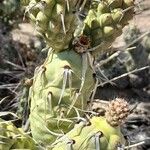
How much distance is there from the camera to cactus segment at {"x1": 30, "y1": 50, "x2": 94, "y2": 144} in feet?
7.80

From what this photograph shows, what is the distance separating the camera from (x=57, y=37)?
2.37 m

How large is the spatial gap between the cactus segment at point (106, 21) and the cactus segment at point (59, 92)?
122 mm

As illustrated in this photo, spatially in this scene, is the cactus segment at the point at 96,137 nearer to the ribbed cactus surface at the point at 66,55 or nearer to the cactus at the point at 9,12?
the ribbed cactus surface at the point at 66,55

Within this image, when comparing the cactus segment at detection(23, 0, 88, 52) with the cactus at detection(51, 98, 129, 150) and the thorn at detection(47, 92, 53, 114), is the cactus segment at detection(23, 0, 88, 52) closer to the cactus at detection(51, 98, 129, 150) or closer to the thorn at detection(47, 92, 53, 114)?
the thorn at detection(47, 92, 53, 114)

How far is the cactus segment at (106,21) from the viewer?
239 centimetres

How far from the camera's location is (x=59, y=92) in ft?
7.89

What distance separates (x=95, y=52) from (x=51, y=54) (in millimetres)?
190

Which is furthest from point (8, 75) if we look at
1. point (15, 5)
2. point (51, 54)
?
point (51, 54)

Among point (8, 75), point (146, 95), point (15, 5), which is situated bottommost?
point (146, 95)

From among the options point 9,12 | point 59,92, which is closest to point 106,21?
point 59,92

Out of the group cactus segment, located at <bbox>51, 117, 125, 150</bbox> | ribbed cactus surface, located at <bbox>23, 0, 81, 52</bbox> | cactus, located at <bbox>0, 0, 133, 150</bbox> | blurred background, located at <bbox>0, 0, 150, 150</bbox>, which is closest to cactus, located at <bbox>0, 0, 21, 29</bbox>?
blurred background, located at <bbox>0, 0, 150, 150</bbox>

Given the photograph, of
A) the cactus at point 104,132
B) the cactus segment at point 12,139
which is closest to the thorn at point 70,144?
the cactus at point 104,132

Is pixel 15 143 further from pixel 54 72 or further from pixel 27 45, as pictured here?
pixel 27 45

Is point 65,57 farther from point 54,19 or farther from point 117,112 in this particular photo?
point 117,112
